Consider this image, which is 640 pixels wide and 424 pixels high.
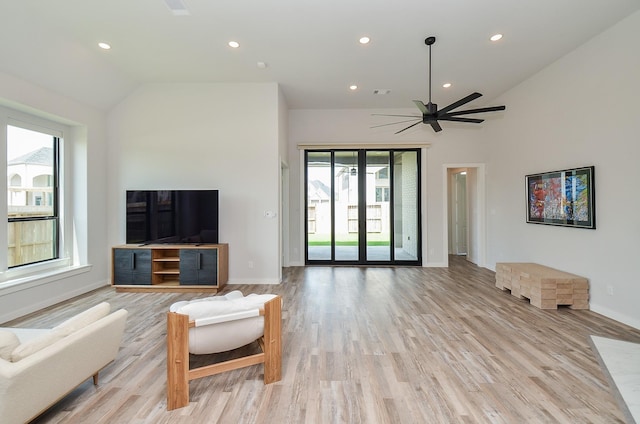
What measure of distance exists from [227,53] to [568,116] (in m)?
4.99

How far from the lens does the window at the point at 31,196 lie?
12.2ft

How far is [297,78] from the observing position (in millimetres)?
4816

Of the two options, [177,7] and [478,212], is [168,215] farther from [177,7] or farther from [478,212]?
[478,212]

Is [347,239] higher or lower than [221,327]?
higher

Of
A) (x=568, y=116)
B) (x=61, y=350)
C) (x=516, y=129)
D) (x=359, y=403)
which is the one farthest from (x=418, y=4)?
(x=61, y=350)

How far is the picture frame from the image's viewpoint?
3.74m

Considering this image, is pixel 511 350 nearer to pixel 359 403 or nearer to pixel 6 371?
pixel 359 403

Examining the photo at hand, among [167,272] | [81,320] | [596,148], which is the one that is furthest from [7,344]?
[596,148]

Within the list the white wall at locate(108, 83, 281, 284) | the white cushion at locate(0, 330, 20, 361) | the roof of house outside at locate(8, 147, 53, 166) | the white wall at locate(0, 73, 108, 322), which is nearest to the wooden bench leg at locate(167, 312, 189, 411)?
the white cushion at locate(0, 330, 20, 361)

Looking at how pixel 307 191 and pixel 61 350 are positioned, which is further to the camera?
pixel 307 191

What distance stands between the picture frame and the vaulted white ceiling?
5.73ft

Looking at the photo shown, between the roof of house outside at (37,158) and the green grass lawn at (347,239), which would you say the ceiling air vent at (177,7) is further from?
the green grass lawn at (347,239)

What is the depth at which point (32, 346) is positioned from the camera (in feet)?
5.55

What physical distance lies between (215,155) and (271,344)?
12.5ft
